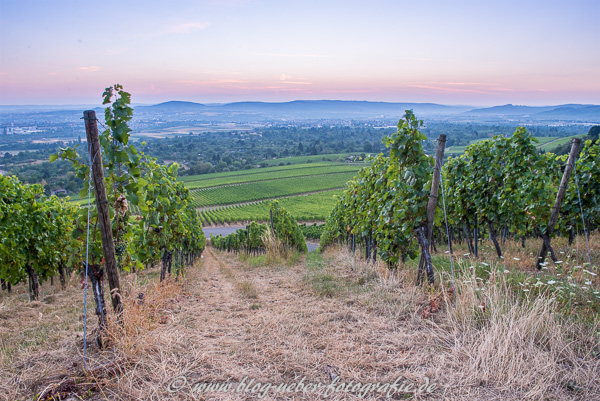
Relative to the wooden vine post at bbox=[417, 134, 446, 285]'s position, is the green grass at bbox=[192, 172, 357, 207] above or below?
below

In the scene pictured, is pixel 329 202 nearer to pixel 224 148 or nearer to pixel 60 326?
pixel 60 326

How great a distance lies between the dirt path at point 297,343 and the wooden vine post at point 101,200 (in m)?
0.97

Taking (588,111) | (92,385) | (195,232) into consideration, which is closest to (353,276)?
(92,385)

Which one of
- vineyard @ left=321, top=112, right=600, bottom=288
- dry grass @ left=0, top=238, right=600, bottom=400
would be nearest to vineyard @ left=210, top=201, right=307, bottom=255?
vineyard @ left=321, top=112, right=600, bottom=288

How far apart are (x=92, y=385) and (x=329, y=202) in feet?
160

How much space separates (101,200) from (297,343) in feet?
7.94

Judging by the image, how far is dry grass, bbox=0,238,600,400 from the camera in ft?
9.21

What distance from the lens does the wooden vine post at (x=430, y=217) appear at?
4.62m

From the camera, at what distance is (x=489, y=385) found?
2842 mm

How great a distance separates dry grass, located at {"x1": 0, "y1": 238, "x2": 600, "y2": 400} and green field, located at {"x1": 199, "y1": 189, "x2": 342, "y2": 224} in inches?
1500

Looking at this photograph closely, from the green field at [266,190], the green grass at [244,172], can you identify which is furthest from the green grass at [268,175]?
the green grass at [244,172]

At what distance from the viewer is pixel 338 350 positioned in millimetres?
3420

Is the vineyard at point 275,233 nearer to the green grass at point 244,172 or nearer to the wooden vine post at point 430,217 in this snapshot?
the wooden vine post at point 430,217

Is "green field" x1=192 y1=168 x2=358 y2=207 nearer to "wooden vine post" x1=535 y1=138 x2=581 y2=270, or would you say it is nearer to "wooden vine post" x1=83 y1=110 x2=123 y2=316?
"wooden vine post" x1=535 y1=138 x2=581 y2=270
